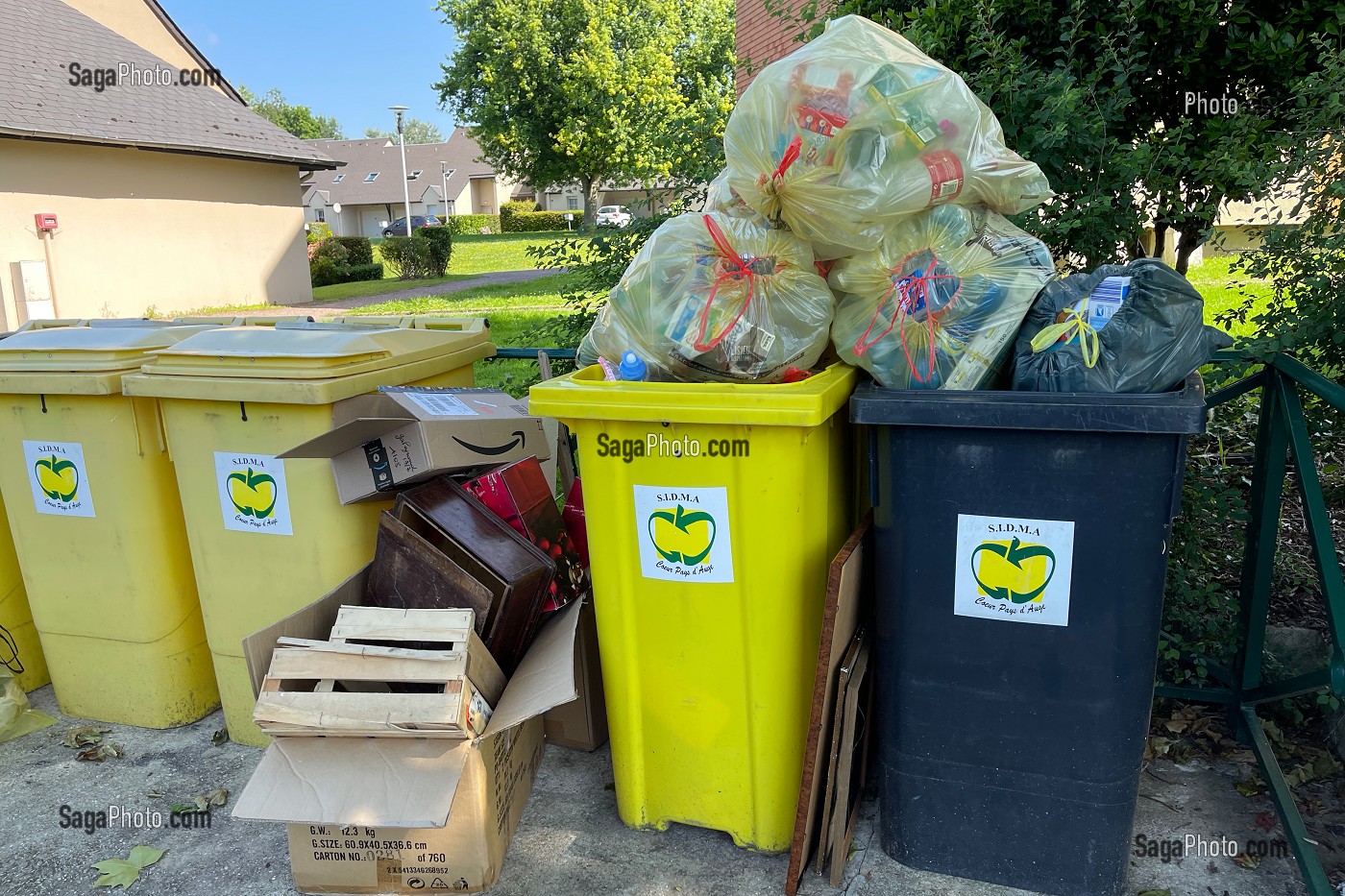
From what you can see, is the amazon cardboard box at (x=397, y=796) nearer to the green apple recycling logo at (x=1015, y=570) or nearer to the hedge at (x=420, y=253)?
the green apple recycling logo at (x=1015, y=570)

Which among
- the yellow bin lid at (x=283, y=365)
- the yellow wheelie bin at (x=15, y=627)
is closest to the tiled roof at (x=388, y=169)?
the yellow wheelie bin at (x=15, y=627)

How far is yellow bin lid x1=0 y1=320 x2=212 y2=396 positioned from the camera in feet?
9.27

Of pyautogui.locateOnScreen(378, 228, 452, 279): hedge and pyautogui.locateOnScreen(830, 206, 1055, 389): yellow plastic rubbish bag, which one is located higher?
pyautogui.locateOnScreen(378, 228, 452, 279): hedge

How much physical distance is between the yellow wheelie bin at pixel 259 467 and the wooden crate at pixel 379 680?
1.38 ft

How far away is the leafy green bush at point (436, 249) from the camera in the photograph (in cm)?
2158

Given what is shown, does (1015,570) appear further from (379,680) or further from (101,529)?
(101,529)

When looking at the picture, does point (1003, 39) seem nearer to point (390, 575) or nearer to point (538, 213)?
point (390, 575)

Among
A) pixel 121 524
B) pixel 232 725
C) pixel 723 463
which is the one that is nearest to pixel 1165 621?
pixel 723 463

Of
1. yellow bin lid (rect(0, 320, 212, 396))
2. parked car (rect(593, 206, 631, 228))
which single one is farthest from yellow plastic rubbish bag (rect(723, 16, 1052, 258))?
yellow bin lid (rect(0, 320, 212, 396))

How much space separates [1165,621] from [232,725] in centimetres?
303

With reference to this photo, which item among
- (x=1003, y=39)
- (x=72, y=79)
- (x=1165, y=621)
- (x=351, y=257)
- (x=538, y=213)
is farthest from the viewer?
(x=538, y=213)

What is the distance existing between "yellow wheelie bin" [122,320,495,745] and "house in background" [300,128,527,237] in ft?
189

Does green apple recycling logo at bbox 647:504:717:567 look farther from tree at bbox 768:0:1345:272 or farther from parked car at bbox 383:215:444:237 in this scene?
parked car at bbox 383:215:444:237

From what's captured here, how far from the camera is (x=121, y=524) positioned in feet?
9.60
